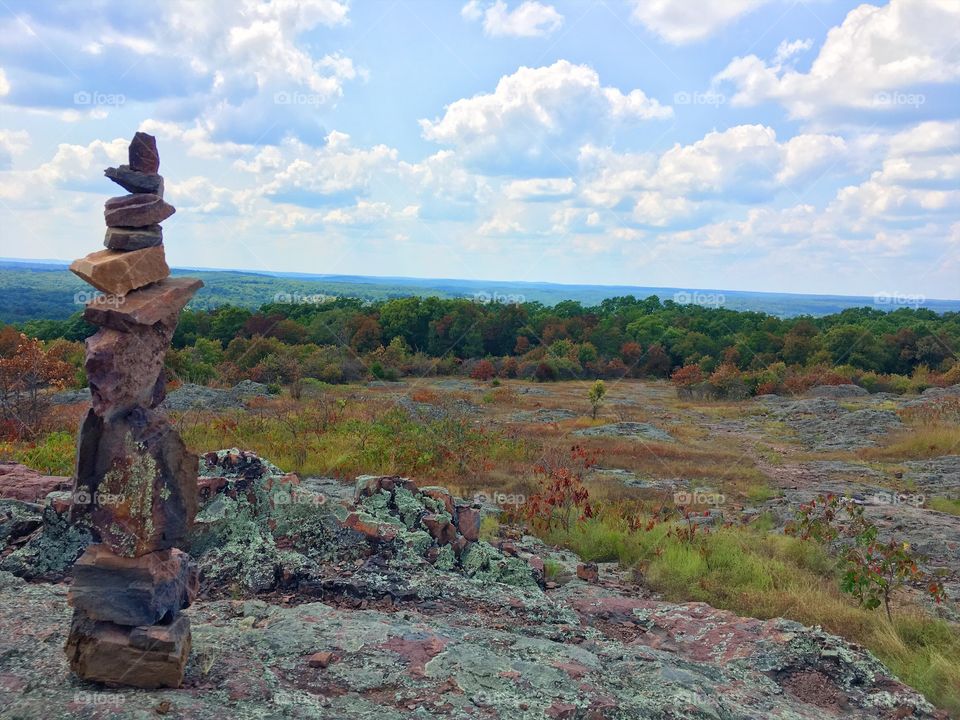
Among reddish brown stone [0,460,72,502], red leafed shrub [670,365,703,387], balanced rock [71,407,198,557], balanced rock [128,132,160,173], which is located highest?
balanced rock [128,132,160,173]

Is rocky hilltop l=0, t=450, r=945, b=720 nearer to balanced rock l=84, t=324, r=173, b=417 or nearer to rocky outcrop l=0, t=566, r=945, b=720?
rocky outcrop l=0, t=566, r=945, b=720

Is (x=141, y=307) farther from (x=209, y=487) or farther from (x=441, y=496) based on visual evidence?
(x=441, y=496)

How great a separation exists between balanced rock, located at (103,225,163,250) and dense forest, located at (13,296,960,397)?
20959mm

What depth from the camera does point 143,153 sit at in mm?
4258

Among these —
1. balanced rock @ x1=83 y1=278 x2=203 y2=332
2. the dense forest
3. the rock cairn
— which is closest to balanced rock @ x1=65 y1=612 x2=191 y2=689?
the rock cairn

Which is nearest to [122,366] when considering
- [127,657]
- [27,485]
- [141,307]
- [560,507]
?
[141,307]

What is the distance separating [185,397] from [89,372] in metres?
15.2

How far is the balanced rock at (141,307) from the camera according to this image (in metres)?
3.90

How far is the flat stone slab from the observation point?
3951 millimetres

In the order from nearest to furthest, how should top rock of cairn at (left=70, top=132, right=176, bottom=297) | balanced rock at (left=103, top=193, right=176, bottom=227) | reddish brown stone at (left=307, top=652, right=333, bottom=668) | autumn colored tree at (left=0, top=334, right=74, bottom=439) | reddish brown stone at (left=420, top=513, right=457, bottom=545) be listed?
1. top rock of cairn at (left=70, top=132, right=176, bottom=297)
2. balanced rock at (left=103, top=193, right=176, bottom=227)
3. reddish brown stone at (left=307, top=652, right=333, bottom=668)
4. reddish brown stone at (left=420, top=513, right=457, bottom=545)
5. autumn colored tree at (left=0, top=334, right=74, bottom=439)

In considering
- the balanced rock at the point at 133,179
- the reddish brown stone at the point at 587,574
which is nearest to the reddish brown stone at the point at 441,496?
the reddish brown stone at the point at 587,574

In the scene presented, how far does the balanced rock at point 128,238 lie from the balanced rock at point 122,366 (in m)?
0.47

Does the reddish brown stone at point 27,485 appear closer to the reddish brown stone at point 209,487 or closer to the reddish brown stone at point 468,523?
the reddish brown stone at point 209,487

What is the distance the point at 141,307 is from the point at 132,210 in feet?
1.98
